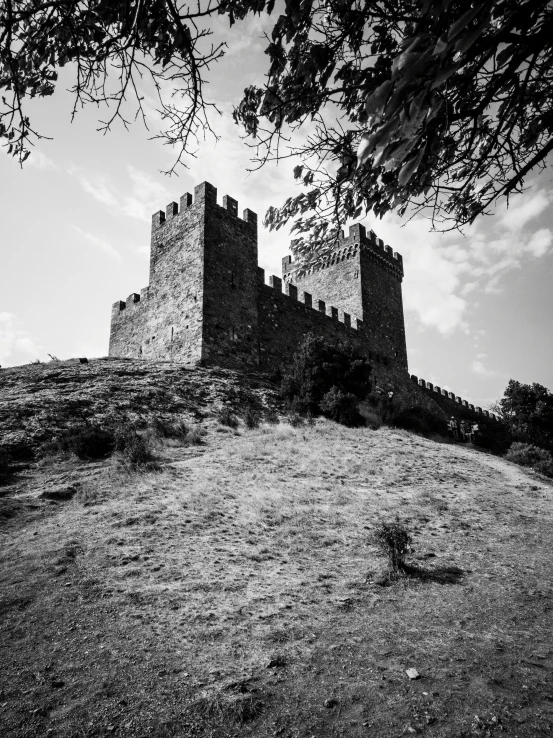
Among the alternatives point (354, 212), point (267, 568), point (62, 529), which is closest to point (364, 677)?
point (267, 568)

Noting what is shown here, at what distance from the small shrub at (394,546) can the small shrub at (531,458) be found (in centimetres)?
1169

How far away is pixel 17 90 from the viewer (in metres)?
3.33

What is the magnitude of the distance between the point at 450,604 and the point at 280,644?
2242 mm

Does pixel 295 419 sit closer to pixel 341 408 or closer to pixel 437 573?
pixel 341 408

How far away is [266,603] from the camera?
505 cm

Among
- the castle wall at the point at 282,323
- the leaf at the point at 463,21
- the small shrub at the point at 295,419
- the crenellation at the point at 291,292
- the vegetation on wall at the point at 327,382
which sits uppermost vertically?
the crenellation at the point at 291,292

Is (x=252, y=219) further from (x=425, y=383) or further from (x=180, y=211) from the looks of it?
(x=425, y=383)

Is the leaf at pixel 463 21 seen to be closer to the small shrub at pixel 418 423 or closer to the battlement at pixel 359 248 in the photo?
the small shrub at pixel 418 423

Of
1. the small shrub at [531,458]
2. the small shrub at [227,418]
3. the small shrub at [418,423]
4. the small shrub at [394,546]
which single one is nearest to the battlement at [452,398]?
the small shrub at [418,423]

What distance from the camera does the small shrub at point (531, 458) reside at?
15690 millimetres

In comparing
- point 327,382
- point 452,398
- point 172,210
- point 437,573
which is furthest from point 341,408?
point 452,398

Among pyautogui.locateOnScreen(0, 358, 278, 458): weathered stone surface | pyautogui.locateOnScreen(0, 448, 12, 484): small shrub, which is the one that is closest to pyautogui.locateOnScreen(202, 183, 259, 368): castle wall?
pyautogui.locateOnScreen(0, 358, 278, 458): weathered stone surface

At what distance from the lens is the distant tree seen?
27634 mm

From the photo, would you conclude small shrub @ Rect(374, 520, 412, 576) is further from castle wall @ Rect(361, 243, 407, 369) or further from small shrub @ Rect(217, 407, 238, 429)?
castle wall @ Rect(361, 243, 407, 369)
